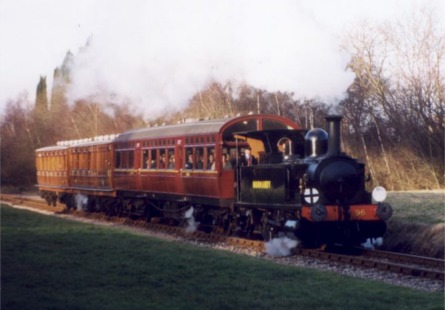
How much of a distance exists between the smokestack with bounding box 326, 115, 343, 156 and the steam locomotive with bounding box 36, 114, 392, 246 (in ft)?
0.07

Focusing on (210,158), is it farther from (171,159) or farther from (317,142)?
(317,142)

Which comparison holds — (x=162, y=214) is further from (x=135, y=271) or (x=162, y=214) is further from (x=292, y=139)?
(x=135, y=271)

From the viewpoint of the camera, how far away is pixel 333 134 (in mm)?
15609

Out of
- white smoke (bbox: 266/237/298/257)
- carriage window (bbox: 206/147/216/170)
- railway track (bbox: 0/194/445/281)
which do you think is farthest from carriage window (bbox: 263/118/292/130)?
white smoke (bbox: 266/237/298/257)

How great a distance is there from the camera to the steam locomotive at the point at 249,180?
51.5 feet

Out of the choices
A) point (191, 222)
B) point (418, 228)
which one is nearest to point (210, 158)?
point (191, 222)

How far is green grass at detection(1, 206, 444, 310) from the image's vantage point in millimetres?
9969

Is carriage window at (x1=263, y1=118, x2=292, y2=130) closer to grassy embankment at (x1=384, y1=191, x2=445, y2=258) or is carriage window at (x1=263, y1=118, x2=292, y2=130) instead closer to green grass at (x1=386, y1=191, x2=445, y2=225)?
grassy embankment at (x1=384, y1=191, x2=445, y2=258)

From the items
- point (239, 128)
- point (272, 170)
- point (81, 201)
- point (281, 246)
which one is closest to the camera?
point (281, 246)

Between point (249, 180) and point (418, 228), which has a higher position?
point (249, 180)

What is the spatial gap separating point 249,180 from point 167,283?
662cm

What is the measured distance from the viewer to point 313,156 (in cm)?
1619

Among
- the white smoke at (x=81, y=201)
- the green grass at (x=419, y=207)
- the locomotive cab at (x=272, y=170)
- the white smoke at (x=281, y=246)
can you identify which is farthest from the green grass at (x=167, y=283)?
the white smoke at (x=81, y=201)

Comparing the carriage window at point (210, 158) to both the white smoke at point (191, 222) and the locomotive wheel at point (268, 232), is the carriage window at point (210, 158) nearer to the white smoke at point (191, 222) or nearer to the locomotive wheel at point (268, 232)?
the white smoke at point (191, 222)
